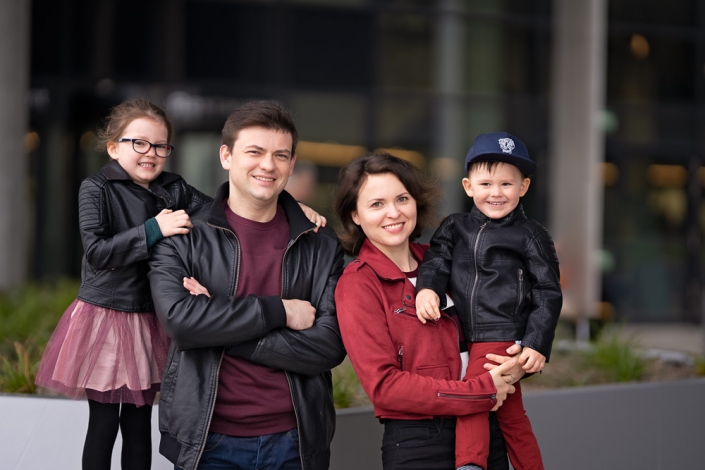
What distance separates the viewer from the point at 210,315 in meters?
2.40

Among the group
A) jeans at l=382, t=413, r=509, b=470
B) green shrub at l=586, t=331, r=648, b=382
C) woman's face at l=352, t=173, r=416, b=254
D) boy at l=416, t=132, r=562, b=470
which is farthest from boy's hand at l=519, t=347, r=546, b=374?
green shrub at l=586, t=331, r=648, b=382

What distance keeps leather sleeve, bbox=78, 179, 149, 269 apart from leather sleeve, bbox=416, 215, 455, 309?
3.41 feet

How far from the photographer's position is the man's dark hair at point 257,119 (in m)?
2.56

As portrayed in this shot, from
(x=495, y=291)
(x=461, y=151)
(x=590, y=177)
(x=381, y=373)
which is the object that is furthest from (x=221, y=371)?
(x=461, y=151)

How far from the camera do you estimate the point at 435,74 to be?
11.6m

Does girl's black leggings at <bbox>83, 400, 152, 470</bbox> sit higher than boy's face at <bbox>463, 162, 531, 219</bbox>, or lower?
lower

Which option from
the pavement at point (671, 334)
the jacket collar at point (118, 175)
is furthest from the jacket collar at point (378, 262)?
the pavement at point (671, 334)

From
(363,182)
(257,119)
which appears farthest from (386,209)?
(257,119)

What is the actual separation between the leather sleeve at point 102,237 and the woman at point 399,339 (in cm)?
76

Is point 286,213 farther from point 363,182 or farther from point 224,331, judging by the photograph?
point 224,331

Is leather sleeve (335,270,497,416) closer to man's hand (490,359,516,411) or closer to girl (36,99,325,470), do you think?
man's hand (490,359,516,411)

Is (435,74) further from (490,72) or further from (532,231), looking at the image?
(532,231)

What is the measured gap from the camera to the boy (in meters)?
2.68

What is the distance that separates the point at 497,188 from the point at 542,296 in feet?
1.44
